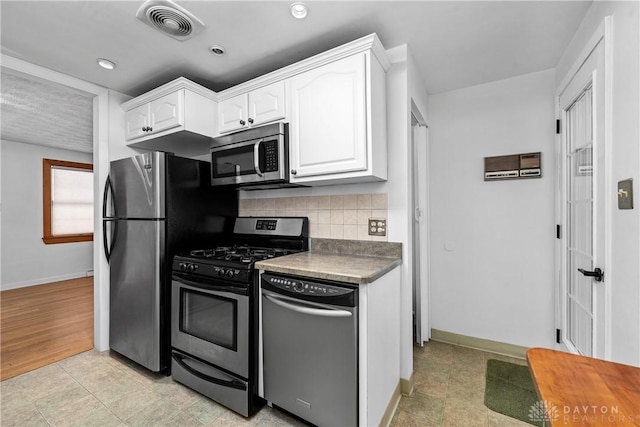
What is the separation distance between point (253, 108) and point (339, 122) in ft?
2.55

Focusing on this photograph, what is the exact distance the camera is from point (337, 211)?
224cm

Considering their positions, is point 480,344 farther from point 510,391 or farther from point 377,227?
point 377,227

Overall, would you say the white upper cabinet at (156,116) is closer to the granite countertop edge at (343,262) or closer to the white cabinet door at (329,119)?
the white cabinet door at (329,119)

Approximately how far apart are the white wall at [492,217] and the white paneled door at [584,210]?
191mm

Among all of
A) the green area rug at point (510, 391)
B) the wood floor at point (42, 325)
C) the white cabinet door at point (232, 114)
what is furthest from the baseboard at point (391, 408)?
the wood floor at point (42, 325)

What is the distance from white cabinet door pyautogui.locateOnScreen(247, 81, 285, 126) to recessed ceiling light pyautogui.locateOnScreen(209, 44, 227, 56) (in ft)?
1.07

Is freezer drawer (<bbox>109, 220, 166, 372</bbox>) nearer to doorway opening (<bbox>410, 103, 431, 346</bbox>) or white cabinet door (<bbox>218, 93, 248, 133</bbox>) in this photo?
white cabinet door (<bbox>218, 93, 248, 133</bbox>)

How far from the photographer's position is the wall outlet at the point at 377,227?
2031mm

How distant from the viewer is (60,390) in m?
1.98

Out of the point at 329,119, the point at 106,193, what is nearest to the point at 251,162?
the point at 329,119

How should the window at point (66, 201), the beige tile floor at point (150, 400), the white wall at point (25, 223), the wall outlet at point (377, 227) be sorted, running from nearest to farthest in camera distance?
1. the beige tile floor at point (150, 400)
2. the wall outlet at point (377, 227)
3. the white wall at point (25, 223)
4. the window at point (66, 201)

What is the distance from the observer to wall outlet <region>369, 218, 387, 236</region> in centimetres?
203

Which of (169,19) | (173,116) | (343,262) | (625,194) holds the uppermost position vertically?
(169,19)

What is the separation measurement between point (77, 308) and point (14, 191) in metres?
2.42
